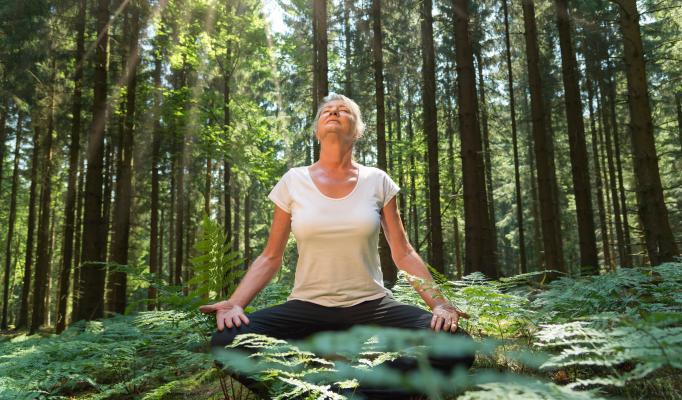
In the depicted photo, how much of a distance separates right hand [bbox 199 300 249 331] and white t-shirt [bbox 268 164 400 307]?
1.68 feet

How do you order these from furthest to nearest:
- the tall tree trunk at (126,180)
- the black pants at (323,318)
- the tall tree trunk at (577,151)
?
the tall tree trunk at (126,180) → the tall tree trunk at (577,151) → the black pants at (323,318)

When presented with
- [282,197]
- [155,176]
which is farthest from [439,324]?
[155,176]

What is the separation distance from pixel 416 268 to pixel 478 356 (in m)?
0.88

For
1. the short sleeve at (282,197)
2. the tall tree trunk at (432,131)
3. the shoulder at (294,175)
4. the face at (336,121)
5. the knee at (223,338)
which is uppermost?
the tall tree trunk at (432,131)

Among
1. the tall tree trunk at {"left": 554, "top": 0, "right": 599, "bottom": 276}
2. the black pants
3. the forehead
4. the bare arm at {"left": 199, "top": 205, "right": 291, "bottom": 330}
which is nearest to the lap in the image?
the black pants

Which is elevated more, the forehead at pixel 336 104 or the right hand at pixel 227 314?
the forehead at pixel 336 104

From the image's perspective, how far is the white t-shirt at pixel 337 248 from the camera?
9.81ft

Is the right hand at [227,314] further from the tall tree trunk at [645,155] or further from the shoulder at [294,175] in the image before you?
the tall tree trunk at [645,155]

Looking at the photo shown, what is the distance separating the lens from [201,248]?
2930 millimetres

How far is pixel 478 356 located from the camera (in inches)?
129

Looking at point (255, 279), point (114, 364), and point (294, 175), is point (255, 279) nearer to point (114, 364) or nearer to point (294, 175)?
point (294, 175)

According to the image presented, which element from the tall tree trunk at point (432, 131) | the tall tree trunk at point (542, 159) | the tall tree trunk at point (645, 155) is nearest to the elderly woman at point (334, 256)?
the tall tree trunk at point (645, 155)

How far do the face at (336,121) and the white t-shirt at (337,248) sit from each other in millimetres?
513

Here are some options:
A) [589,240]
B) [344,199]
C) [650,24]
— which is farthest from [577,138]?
[650,24]
